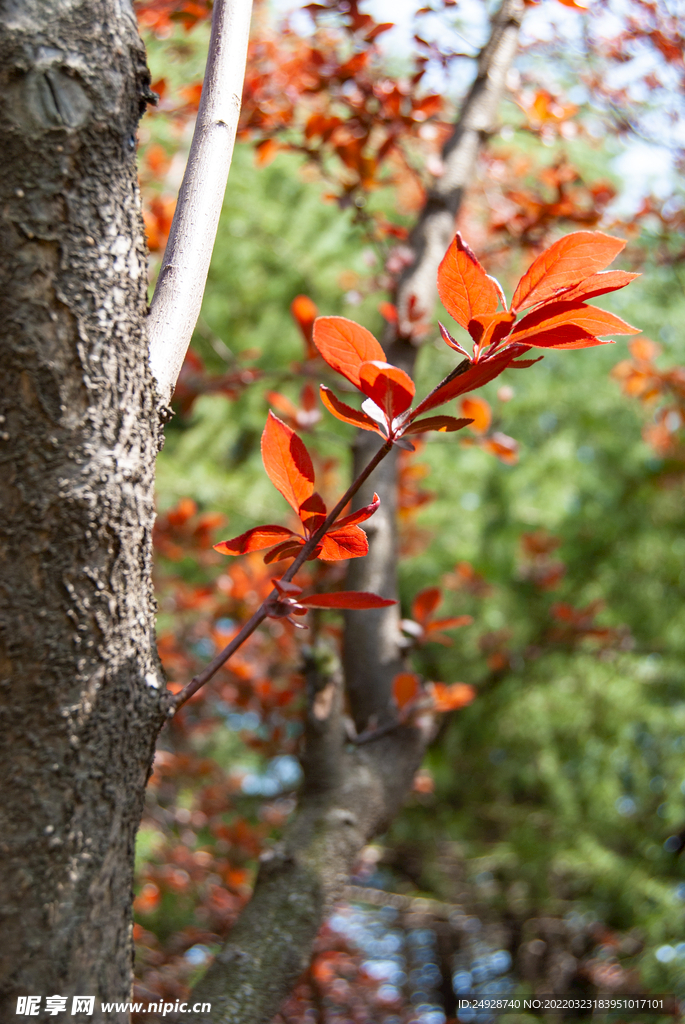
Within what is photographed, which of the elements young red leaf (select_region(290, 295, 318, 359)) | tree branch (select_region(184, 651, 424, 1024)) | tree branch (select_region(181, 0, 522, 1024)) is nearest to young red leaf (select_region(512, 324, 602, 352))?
tree branch (select_region(181, 0, 522, 1024))

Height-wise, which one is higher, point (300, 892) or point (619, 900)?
point (300, 892)

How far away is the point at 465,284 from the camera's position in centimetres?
52

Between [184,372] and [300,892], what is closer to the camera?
[300,892]

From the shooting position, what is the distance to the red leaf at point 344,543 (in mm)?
548

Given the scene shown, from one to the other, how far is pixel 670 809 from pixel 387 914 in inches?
A: 60.5

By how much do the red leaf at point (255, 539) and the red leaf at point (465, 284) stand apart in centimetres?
23

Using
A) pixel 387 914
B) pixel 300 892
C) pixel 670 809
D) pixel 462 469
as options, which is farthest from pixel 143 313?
pixel 387 914

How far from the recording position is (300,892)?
3.15 ft

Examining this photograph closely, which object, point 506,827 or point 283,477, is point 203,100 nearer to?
point 283,477

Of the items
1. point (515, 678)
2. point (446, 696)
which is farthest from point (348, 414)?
point (515, 678)

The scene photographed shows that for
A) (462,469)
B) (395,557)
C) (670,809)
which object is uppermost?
(395,557)

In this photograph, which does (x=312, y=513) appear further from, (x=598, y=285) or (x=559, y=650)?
(x=559, y=650)

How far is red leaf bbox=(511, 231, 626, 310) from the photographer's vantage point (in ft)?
1.60

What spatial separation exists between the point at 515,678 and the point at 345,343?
2731 millimetres
